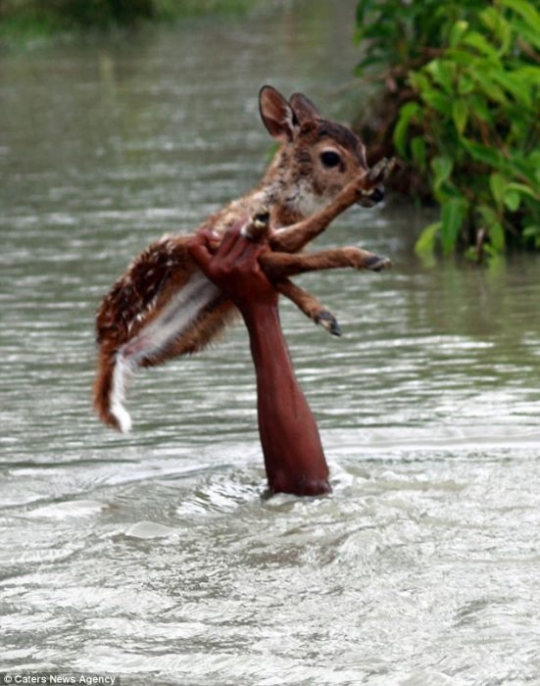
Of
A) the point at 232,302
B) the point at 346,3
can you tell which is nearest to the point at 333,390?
the point at 232,302

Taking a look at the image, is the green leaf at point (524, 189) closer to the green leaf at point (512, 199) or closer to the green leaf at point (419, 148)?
the green leaf at point (512, 199)

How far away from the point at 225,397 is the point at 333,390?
1.56 ft

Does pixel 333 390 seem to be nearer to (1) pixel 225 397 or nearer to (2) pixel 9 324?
(1) pixel 225 397

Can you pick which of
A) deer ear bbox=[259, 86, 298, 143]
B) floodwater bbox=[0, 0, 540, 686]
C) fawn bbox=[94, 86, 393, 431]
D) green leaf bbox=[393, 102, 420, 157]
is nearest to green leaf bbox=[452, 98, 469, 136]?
green leaf bbox=[393, 102, 420, 157]

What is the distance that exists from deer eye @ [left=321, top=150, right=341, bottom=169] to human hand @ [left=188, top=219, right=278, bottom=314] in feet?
1.91

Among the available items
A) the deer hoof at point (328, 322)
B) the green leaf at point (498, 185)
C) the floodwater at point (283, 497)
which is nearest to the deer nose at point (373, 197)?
the deer hoof at point (328, 322)

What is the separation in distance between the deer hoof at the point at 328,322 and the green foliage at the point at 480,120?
514 centimetres

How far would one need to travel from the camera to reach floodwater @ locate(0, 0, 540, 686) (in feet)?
15.1

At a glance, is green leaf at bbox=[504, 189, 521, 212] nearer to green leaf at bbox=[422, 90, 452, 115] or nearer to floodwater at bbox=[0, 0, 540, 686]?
floodwater at bbox=[0, 0, 540, 686]

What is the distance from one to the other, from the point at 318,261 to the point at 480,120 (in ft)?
17.6

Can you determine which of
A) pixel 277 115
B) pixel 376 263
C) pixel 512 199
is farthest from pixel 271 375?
pixel 512 199

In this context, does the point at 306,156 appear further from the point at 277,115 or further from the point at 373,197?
the point at 373,197

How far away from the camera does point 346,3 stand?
35.3 m

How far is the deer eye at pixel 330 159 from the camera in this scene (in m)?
6.25
